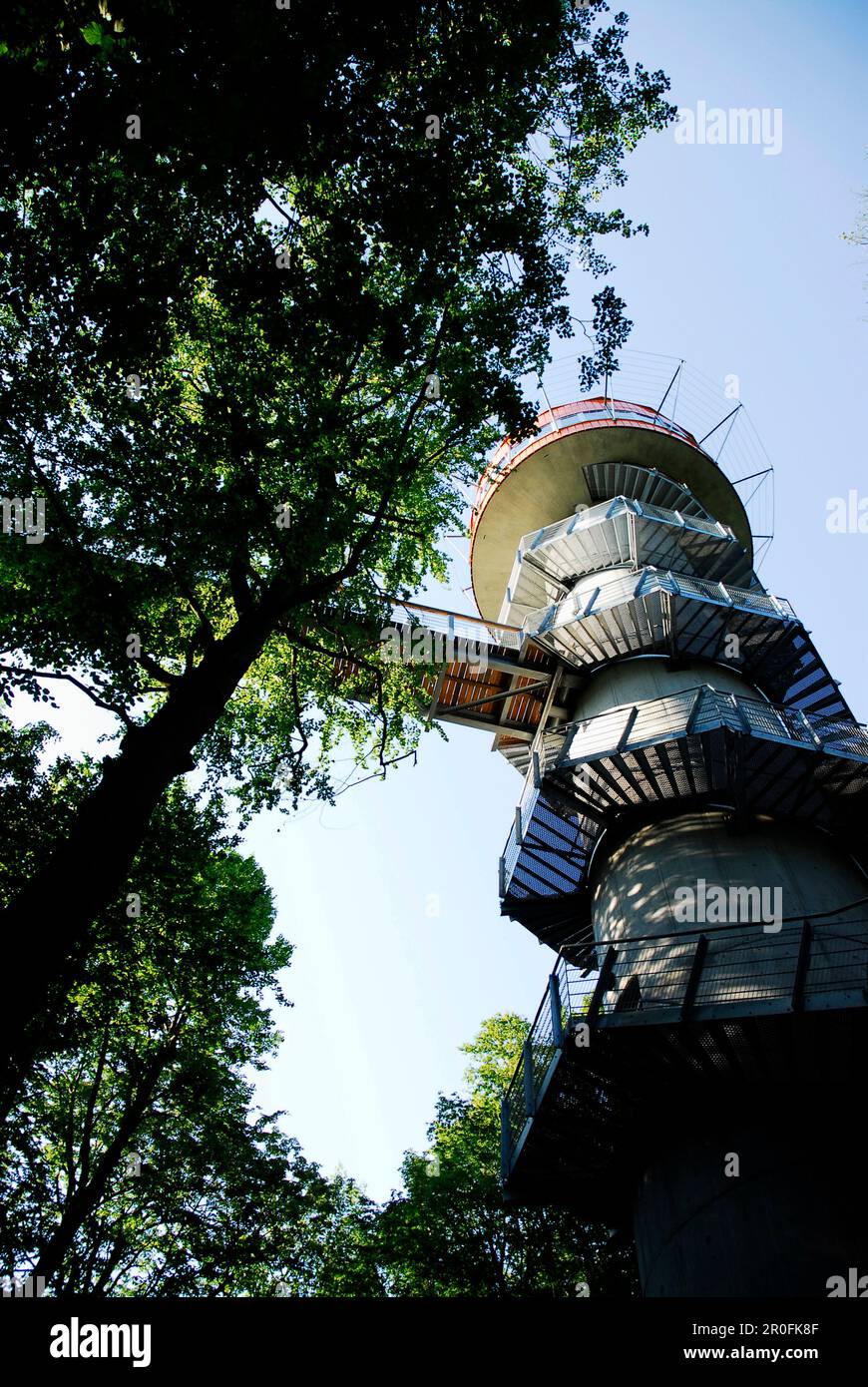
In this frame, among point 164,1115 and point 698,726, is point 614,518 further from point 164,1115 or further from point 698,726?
point 164,1115

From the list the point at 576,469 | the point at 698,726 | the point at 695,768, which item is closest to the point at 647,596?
the point at 698,726

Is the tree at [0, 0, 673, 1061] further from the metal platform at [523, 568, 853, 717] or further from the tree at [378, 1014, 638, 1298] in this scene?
the tree at [378, 1014, 638, 1298]

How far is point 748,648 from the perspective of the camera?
16.5 metres

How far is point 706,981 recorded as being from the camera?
10.4m

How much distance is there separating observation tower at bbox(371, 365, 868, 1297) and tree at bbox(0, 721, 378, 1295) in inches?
204

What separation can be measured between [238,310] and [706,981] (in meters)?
10.4

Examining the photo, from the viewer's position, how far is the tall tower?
369 inches

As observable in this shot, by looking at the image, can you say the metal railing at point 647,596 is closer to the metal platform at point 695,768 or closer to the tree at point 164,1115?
the metal platform at point 695,768

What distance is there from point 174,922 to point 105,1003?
5.51ft

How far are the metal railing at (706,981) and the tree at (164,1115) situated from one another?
546 cm

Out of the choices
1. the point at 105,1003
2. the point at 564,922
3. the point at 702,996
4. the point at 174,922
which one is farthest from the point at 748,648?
the point at 105,1003

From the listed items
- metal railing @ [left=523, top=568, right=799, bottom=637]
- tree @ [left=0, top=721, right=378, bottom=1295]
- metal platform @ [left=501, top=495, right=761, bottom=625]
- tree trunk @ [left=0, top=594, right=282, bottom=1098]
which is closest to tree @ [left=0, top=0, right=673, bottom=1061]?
tree trunk @ [left=0, top=594, right=282, bottom=1098]

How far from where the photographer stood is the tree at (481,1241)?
604 inches

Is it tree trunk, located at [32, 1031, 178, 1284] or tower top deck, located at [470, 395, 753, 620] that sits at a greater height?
tower top deck, located at [470, 395, 753, 620]
